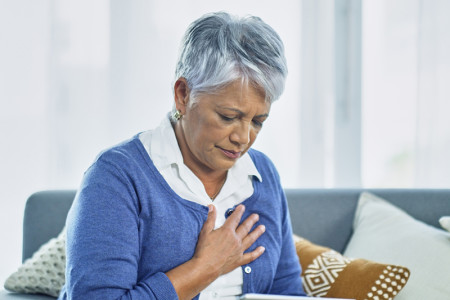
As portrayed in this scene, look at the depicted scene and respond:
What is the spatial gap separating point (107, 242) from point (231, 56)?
20.2 inches

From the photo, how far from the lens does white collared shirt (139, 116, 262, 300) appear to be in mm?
1395

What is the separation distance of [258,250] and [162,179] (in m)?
0.33

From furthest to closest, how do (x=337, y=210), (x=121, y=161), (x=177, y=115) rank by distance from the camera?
(x=337, y=210) → (x=177, y=115) → (x=121, y=161)

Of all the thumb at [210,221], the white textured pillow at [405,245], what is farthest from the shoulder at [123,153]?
the white textured pillow at [405,245]

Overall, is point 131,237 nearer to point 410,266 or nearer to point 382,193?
point 410,266

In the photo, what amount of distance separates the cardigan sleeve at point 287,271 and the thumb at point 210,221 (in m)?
0.31

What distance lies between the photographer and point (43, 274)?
1.85 meters

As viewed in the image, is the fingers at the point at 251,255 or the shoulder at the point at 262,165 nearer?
the fingers at the point at 251,255

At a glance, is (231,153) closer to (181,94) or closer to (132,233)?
(181,94)

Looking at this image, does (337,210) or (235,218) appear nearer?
(235,218)

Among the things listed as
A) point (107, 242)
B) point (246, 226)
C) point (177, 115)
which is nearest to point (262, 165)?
A: point (246, 226)

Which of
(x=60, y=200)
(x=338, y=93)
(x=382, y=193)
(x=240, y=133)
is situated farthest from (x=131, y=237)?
(x=338, y=93)

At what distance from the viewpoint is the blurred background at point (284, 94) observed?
257 centimetres

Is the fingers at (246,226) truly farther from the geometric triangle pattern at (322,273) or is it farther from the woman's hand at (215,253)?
the geometric triangle pattern at (322,273)
